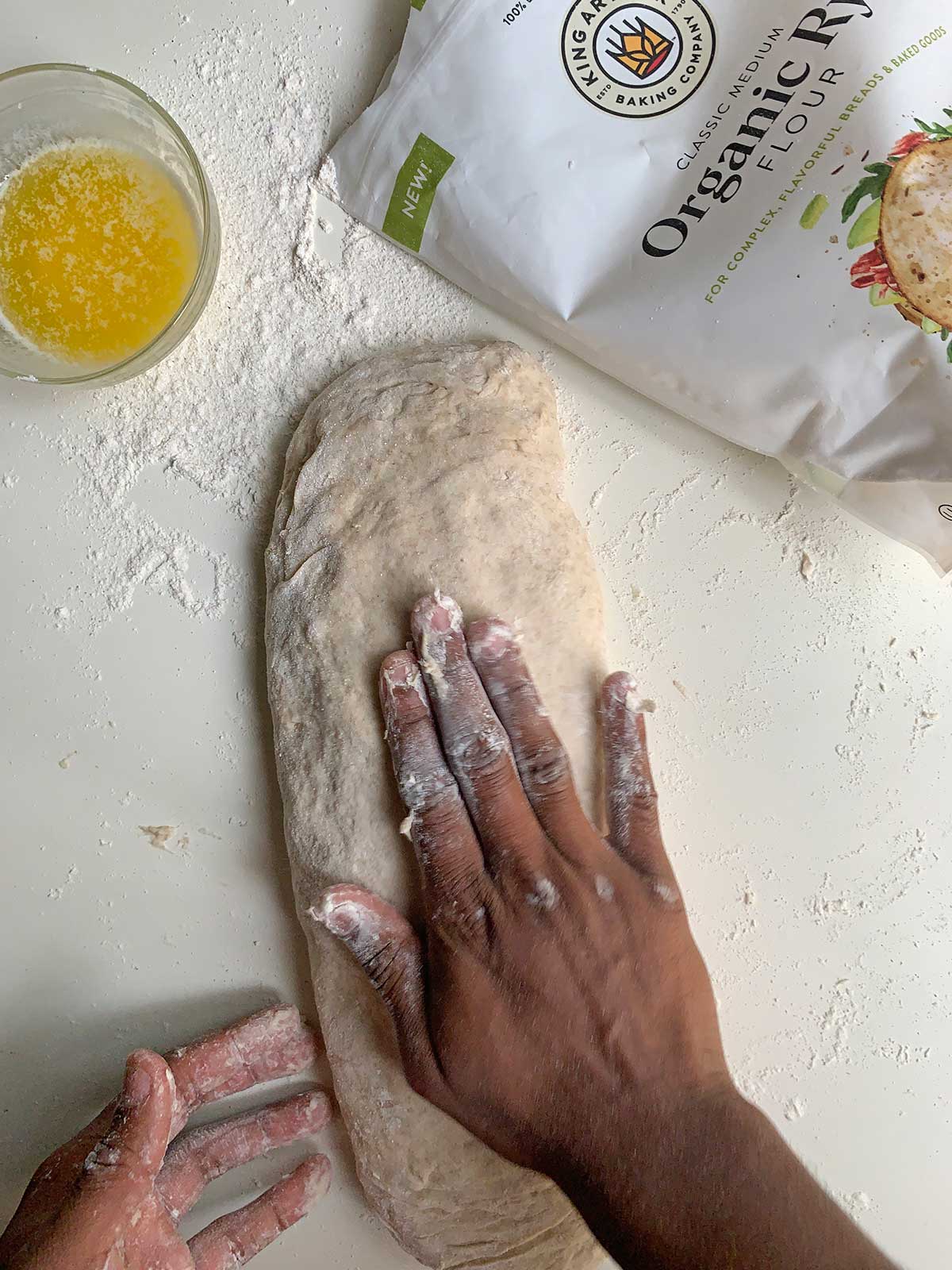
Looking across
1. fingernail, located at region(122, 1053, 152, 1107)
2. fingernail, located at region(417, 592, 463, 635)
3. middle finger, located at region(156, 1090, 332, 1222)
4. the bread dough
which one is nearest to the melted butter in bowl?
the bread dough

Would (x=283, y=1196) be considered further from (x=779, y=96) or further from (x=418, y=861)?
(x=779, y=96)

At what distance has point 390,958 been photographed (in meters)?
0.91

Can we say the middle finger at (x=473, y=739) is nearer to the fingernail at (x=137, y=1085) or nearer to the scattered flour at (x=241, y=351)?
the scattered flour at (x=241, y=351)

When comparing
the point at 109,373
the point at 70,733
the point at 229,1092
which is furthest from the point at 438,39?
the point at 229,1092

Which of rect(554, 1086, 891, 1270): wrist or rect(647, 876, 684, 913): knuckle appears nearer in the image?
rect(554, 1086, 891, 1270): wrist

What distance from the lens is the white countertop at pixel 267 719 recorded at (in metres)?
1.03

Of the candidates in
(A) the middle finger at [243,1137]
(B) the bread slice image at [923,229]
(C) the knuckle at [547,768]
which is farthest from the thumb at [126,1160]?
(B) the bread slice image at [923,229]

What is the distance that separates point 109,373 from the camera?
0.98 metres

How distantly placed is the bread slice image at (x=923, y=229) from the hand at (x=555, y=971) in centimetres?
50

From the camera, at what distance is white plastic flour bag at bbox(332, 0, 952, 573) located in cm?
90

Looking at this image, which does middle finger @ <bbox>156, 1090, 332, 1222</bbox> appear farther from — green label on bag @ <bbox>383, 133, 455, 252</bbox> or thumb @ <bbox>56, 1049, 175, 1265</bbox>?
green label on bag @ <bbox>383, 133, 455, 252</bbox>

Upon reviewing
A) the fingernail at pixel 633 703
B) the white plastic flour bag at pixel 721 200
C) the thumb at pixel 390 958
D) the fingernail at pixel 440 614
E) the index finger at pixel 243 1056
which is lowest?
the index finger at pixel 243 1056

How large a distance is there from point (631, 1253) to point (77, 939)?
0.69m

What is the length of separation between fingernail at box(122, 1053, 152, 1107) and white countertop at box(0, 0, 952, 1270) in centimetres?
18
